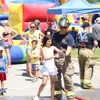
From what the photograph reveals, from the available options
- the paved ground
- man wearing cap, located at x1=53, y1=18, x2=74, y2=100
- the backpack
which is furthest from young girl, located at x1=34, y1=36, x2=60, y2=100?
the backpack

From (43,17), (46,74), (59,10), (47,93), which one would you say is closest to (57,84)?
(46,74)

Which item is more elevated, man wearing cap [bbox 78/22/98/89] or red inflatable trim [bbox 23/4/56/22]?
red inflatable trim [bbox 23/4/56/22]

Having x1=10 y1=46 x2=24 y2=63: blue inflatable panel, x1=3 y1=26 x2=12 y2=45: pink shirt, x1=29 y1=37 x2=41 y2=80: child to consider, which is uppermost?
x1=3 y1=26 x2=12 y2=45: pink shirt

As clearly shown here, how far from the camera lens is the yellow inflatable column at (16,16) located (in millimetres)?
21766

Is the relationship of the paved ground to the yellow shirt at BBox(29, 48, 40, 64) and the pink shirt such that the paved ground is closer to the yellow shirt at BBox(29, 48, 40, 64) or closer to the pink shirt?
the yellow shirt at BBox(29, 48, 40, 64)

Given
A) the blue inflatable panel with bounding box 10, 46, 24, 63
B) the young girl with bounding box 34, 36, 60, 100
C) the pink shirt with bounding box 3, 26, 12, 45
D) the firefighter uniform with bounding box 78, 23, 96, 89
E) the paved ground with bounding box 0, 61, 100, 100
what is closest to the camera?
the young girl with bounding box 34, 36, 60, 100

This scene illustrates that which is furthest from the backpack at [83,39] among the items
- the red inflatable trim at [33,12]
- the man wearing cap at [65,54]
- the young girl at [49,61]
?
the red inflatable trim at [33,12]

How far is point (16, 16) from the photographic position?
2198cm

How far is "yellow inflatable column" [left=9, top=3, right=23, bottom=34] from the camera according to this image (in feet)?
71.4

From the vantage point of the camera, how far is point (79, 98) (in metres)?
9.04

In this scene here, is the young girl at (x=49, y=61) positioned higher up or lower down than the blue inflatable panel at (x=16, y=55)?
higher up

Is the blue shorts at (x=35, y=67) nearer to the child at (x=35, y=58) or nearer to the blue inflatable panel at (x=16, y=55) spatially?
the child at (x=35, y=58)

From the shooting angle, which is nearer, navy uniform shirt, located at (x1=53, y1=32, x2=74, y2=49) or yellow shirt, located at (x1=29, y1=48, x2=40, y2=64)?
navy uniform shirt, located at (x1=53, y1=32, x2=74, y2=49)

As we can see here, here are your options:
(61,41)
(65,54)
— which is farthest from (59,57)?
(61,41)
